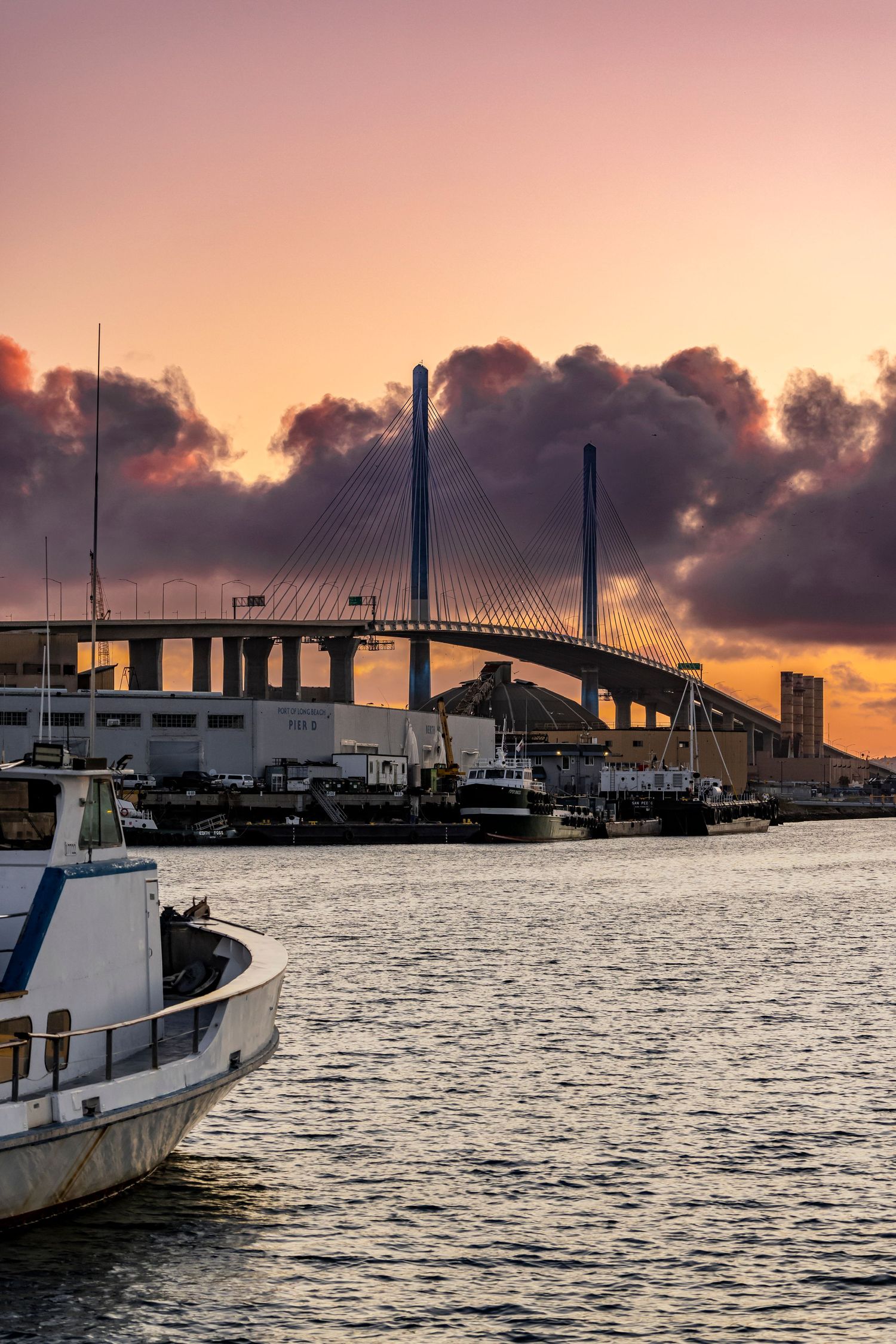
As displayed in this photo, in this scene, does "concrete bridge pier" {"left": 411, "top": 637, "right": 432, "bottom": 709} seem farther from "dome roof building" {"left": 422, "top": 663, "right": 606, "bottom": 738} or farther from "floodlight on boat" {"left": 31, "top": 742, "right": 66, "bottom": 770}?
"floodlight on boat" {"left": 31, "top": 742, "right": 66, "bottom": 770}

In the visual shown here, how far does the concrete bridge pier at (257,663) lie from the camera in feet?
510

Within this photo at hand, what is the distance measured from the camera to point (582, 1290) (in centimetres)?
1383

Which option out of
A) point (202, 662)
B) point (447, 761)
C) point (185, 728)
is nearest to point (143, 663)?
point (202, 662)

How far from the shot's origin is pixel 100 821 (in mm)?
15344

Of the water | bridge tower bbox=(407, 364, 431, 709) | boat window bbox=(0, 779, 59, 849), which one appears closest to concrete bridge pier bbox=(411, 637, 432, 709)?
bridge tower bbox=(407, 364, 431, 709)

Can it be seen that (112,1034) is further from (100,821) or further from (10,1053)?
(100,821)

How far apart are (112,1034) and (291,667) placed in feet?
457

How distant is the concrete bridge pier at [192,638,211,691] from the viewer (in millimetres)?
156000

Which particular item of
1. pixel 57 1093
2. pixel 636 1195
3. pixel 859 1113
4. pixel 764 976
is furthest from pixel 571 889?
pixel 57 1093

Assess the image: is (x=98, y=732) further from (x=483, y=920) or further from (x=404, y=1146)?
(x=404, y=1146)

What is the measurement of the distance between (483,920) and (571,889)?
52.4ft

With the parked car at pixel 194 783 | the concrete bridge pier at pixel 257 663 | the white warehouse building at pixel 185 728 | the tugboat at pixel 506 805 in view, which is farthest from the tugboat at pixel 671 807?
the concrete bridge pier at pixel 257 663

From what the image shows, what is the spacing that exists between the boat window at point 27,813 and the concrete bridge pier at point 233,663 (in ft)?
462

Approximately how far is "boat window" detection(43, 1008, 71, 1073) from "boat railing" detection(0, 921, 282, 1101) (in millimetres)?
35
